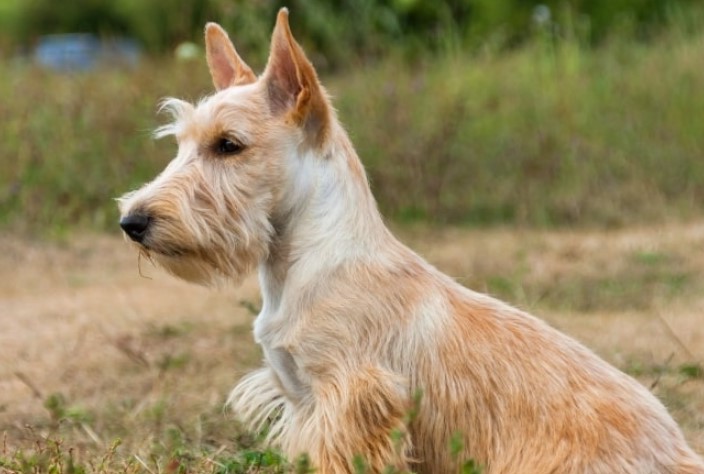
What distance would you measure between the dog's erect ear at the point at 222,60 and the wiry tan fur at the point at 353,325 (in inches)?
11.2

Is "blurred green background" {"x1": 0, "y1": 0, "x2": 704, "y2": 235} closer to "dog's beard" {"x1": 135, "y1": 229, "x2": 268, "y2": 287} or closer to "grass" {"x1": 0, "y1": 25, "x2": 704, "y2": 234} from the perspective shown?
"grass" {"x1": 0, "y1": 25, "x2": 704, "y2": 234}

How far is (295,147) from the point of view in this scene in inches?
180

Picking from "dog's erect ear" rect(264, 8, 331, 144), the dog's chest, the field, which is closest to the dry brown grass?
the field

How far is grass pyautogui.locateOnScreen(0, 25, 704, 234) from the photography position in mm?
11422

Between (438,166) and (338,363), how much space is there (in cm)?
725

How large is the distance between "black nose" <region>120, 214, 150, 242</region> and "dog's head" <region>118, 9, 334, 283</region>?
1cm

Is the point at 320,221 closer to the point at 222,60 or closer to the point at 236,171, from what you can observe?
the point at 236,171

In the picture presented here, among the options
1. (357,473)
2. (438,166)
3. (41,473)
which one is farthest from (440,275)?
(438,166)

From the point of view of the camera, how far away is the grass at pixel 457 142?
37.5 ft

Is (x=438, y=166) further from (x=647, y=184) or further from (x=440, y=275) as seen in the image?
(x=440, y=275)

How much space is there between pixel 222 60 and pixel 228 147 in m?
0.62

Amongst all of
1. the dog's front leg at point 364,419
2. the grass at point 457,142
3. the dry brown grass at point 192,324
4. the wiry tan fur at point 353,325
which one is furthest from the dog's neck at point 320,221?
the grass at point 457,142

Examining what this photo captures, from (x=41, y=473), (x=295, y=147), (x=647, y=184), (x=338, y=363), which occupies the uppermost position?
(x=295, y=147)

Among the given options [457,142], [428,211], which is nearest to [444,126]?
[457,142]
